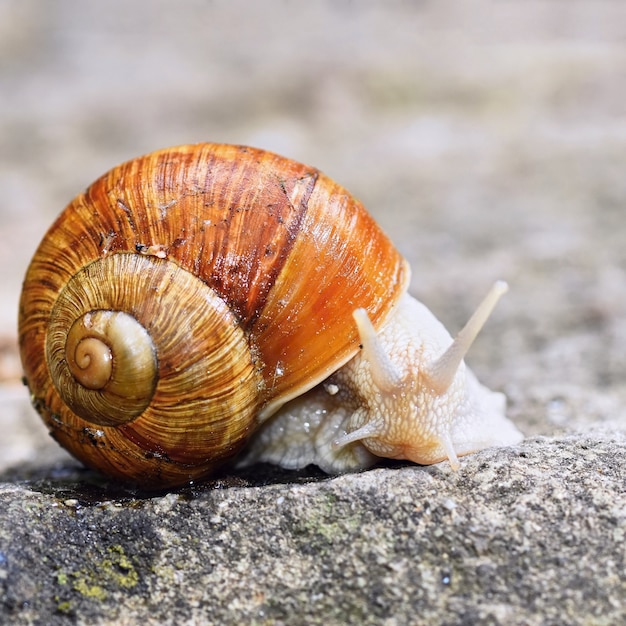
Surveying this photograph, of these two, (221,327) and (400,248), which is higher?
(221,327)

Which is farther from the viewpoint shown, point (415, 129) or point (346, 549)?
point (415, 129)

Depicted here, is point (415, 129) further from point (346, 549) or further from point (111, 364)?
point (346, 549)

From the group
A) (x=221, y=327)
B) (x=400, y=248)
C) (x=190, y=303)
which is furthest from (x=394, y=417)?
(x=400, y=248)

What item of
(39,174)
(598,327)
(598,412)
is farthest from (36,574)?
(39,174)

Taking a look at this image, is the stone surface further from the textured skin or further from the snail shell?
the snail shell

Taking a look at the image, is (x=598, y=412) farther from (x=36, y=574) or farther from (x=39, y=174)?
(x=39, y=174)

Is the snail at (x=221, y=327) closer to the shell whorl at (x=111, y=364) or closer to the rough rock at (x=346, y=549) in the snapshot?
the shell whorl at (x=111, y=364)

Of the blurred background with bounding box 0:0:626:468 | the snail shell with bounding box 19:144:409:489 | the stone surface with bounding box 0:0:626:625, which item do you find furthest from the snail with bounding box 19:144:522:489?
the blurred background with bounding box 0:0:626:468
